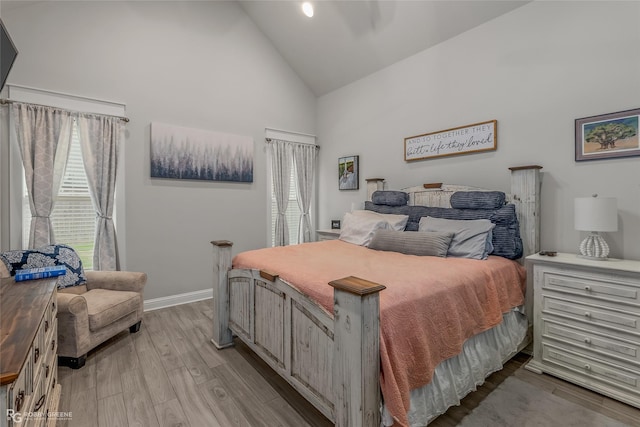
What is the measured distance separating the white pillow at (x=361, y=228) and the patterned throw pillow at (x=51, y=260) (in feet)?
8.45

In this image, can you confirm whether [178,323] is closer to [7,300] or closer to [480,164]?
[7,300]

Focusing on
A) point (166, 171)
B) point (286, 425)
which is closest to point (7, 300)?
point (286, 425)

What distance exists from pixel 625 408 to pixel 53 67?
5.30m

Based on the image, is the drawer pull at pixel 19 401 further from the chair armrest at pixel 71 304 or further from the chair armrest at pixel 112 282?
the chair armrest at pixel 112 282

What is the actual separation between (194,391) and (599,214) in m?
2.98

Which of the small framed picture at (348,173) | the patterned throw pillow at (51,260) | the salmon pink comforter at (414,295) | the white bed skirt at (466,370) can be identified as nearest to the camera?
the salmon pink comforter at (414,295)

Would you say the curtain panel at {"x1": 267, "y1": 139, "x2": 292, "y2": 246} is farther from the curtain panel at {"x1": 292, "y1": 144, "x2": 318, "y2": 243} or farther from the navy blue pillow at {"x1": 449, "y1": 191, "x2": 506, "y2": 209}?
the navy blue pillow at {"x1": 449, "y1": 191, "x2": 506, "y2": 209}

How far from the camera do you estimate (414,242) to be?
8.40 feet

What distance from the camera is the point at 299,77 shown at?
4.75 m

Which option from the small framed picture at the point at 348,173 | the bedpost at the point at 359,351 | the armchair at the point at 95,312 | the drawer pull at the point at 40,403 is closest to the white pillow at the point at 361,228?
the small framed picture at the point at 348,173

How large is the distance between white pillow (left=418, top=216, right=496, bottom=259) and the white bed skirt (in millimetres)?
503

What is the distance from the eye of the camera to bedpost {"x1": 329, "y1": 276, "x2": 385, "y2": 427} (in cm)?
122

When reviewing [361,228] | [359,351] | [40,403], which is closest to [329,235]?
[361,228]

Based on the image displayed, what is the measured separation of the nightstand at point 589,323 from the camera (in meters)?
1.82
